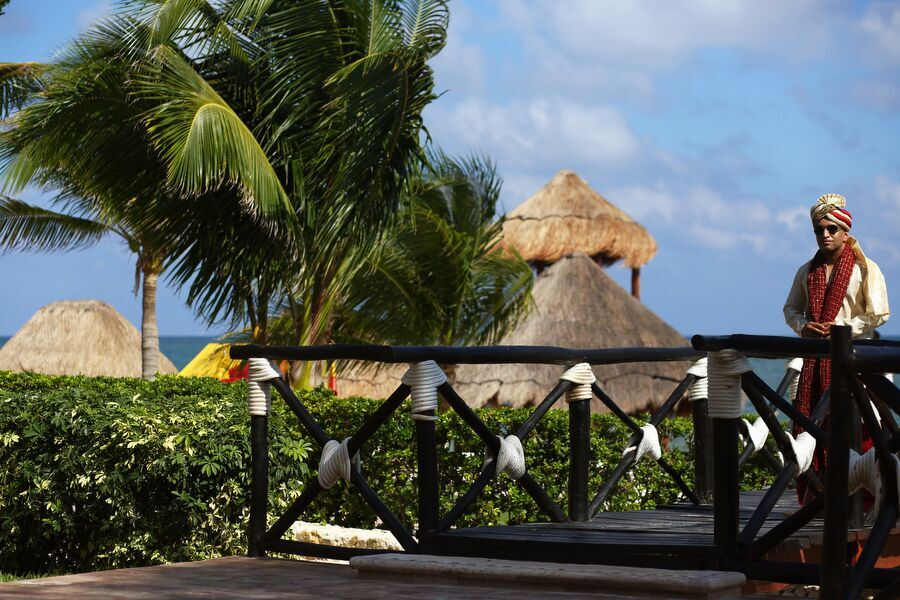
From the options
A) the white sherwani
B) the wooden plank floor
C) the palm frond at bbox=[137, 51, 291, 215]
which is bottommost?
the wooden plank floor

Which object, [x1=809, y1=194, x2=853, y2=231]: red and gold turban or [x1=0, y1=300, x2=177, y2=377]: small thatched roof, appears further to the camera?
[x1=0, y1=300, x2=177, y2=377]: small thatched roof

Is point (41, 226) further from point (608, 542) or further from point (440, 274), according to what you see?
point (608, 542)

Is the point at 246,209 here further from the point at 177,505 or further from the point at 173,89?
the point at 177,505

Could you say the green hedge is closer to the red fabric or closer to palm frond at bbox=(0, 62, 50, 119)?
the red fabric

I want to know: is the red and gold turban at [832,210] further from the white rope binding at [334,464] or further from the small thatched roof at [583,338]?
the small thatched roof at [583,338]

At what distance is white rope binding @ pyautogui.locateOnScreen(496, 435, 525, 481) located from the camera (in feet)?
16.7

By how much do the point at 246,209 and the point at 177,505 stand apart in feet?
20.1

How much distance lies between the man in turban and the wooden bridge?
0.69m

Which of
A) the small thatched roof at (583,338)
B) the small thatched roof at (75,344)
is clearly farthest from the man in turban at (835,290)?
the small thatched roof at (75,344)

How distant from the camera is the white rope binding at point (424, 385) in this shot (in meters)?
4.60

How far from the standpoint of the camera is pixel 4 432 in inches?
284

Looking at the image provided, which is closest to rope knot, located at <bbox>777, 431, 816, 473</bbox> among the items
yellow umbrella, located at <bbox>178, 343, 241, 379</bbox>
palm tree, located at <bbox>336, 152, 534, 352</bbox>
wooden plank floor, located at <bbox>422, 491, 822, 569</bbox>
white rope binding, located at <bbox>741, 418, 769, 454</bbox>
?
wooden plank floor, located at <bbox>422, 491, 822, 569</bbox>

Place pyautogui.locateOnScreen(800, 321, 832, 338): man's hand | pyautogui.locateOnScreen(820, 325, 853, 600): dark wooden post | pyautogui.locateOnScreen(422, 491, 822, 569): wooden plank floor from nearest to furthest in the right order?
1. pyautogui.locateOnScreen(820, 325, 853, 600): dark wooden post
2. pyautogui.locateOnScreen(422, 491, 822, 569): wooden plank floor
3. pyautogui.locateOnScreen(800, 321, 832, 338): man's hand

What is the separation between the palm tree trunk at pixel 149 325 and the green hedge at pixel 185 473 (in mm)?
8265
